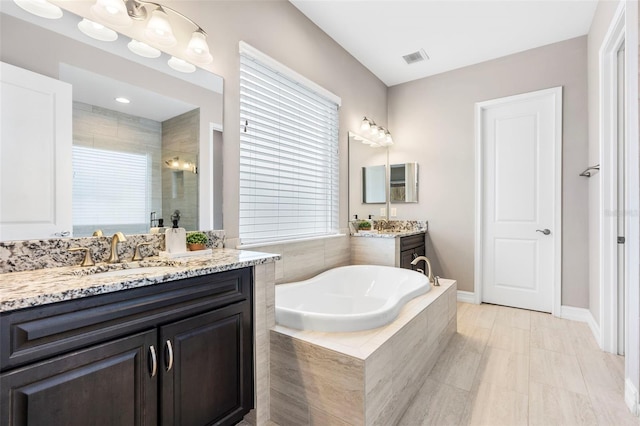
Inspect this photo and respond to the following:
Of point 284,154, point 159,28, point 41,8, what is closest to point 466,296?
point 284,154

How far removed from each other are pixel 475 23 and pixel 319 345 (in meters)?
3.06

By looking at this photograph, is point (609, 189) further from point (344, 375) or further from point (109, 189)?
point (109, 189)

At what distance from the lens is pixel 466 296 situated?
358cm

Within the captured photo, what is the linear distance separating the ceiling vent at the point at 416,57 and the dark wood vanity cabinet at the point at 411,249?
6.52ft

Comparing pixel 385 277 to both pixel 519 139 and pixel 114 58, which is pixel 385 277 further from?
pixel 114 58

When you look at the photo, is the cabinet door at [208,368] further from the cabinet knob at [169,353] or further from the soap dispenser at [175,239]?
the soap dispenser at [175,239]

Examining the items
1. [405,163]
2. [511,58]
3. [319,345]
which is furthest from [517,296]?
[319,345]

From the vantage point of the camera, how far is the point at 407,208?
3.95 m

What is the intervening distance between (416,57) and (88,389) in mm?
3786

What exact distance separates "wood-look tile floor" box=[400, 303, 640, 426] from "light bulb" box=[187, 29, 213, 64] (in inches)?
91.1

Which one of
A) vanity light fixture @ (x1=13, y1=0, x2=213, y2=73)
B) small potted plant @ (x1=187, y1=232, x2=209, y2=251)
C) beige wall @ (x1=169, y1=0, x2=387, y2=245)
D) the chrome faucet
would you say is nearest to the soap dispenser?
small potted plant @ (x1=187, y1=232, x2=209, y2=251)

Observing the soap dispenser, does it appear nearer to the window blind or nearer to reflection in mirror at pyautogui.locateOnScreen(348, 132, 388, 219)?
the window blind

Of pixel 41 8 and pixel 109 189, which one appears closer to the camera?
pixel 41 8

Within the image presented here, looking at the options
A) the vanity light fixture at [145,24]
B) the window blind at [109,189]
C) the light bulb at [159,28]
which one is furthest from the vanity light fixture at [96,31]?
the window blind at [109,189]
